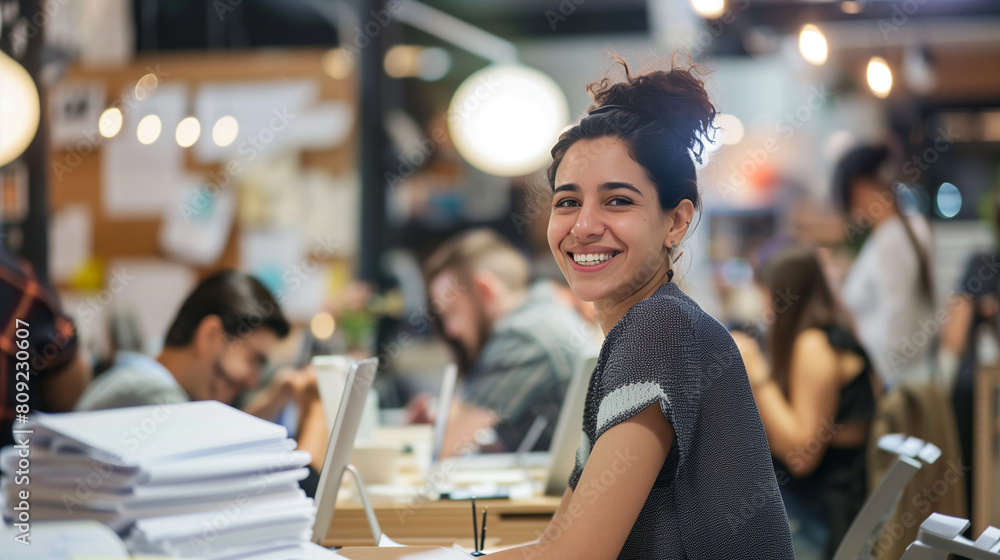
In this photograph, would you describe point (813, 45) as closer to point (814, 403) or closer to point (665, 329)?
point (814, 403)

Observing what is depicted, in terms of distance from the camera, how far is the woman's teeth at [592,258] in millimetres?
1412

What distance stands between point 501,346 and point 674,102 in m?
2.10

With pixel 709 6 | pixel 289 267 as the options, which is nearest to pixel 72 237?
pixel 289 267

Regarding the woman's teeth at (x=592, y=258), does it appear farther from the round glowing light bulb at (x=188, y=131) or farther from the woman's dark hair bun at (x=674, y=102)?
the round glowing light bulb at (x=188, y=131)

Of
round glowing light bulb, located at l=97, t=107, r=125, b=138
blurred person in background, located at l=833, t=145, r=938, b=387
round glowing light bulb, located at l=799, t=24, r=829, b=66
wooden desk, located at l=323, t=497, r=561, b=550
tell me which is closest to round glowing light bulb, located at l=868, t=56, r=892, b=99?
round glowing light bulb, located at l=799, t=24, r=829, b=66

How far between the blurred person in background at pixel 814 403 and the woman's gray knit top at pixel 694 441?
1769mm

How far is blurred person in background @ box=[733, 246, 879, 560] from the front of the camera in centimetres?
300

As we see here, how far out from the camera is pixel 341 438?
5.52 ft

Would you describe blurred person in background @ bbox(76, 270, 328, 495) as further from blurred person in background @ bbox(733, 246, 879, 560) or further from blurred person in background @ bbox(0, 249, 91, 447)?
Result: blurred person in background @ bbox(733, 246, 879, 560)

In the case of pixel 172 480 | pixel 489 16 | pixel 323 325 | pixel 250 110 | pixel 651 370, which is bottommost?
pixel 323 325

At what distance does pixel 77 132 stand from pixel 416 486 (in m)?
4.00

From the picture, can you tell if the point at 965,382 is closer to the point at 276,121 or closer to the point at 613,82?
the point at 613,82

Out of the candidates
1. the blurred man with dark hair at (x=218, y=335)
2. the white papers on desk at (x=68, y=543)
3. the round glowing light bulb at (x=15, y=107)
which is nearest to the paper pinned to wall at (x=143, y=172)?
the round glowing light bulb at (x=15, y=107)

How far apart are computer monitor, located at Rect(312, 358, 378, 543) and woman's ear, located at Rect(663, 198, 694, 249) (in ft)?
2.07
